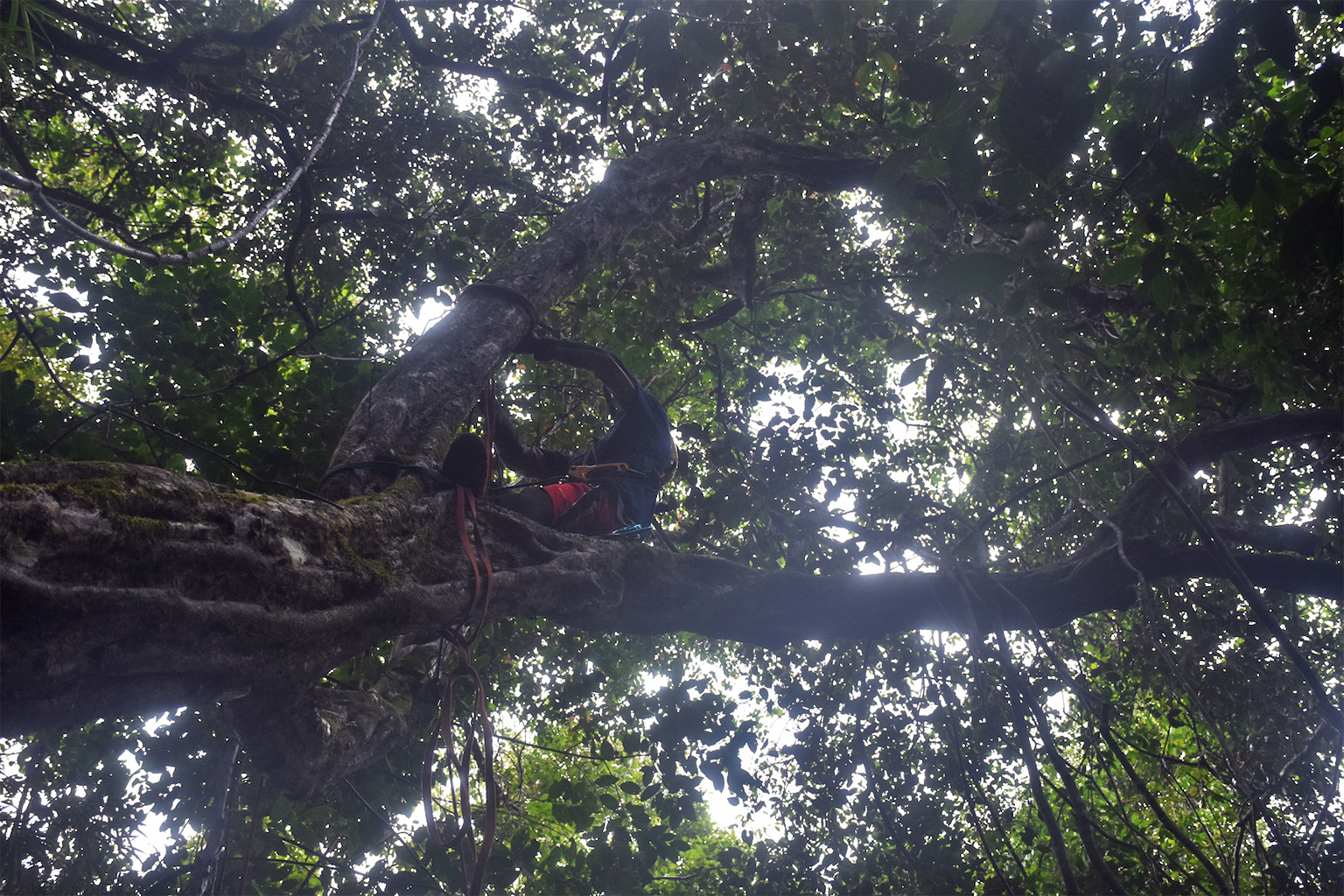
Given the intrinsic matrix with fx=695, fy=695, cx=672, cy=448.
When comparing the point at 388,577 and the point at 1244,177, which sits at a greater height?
the point at 1244,177

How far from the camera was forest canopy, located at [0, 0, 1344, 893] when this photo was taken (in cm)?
190

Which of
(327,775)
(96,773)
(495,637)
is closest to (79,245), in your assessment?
(96,773)

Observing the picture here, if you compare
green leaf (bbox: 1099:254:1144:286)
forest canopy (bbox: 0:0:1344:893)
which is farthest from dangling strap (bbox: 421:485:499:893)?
green leaf (bbox: 1099:254:1144:286)

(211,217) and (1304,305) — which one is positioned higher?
(211,217)

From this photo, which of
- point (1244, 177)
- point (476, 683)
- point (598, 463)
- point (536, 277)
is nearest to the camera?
point (1244, 177)

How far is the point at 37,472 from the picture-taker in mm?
Result: 1610

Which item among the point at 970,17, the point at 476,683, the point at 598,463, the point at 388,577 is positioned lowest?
the point at 476,683

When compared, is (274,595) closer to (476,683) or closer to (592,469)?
(476,683)

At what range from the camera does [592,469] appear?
11.4ft

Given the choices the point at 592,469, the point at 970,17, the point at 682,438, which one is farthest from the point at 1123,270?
the point at 682,438

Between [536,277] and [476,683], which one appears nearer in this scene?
[476,683]

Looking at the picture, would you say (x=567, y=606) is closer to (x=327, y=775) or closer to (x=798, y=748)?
(x=327, y=775)

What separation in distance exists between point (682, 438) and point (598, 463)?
7.12 feet

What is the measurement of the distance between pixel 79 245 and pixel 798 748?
20.8 ft
